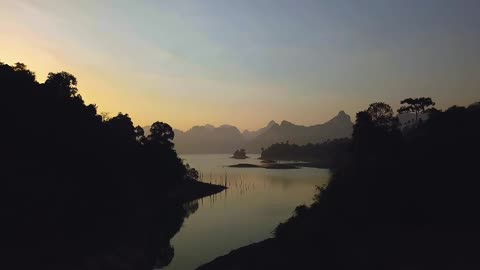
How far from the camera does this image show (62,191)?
4550cm

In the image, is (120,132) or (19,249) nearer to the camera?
(19,249)

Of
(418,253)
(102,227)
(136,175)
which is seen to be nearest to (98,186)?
(102,227)

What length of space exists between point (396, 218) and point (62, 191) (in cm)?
3684

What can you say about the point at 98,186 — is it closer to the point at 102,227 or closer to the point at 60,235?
the point at 102,227

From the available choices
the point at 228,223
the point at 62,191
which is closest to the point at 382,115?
the point at 228,223

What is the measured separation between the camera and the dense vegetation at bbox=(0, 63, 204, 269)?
39.1 meters

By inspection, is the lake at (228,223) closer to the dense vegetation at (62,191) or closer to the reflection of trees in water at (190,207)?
the reflection of trees in water at (190,207)

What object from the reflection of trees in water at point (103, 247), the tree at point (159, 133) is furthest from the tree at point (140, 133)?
the reflection of trees in water at point (103, 247)

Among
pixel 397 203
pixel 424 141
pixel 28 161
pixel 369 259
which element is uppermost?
pixel 424 141

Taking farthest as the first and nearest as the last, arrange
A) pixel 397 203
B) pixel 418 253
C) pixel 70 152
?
pixel 70 152 → pixel 397 203 → pixel 418 253

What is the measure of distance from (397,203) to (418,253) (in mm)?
7185

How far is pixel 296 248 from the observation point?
3475cm

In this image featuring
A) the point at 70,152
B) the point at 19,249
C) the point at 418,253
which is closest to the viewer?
the point at 418,253

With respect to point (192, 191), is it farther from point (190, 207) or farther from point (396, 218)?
point (396, 218)
